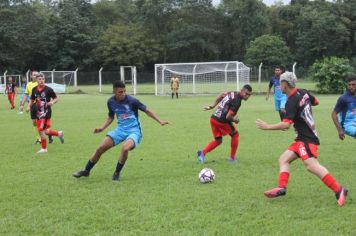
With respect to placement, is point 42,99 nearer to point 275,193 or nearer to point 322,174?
point 275,193

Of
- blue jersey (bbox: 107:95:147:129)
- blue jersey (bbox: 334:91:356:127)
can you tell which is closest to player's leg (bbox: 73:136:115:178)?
blue jersey (bbox: 107:95:147:129)

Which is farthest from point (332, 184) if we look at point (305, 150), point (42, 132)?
point (42, 132)

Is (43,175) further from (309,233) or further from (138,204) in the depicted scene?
(309,233)

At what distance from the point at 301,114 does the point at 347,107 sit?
2592 mm

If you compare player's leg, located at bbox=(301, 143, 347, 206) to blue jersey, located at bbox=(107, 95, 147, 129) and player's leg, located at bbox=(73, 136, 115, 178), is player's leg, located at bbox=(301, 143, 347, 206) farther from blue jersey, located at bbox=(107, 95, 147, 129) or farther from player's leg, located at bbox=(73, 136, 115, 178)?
player's leg, located at bbox=(73, 136, 115, 178)

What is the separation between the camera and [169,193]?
6984 mm

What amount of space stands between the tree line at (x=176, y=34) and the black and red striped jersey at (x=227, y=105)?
58.8 meters

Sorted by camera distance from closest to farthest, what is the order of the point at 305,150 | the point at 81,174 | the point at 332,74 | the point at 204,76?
the point at 305,150 → the point at 81,174 → the point at 332,74 → the point at 204,76

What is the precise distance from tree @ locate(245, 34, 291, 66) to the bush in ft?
101

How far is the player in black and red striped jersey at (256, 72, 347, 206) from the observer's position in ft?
20.7

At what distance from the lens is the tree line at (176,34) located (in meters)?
69.2

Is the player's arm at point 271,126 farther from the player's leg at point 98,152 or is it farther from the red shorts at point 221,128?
the red shorts at point 221,128

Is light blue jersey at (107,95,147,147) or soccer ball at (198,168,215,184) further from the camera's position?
light blue jersey at (107,95,147,147)

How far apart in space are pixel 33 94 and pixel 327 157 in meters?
6.45
